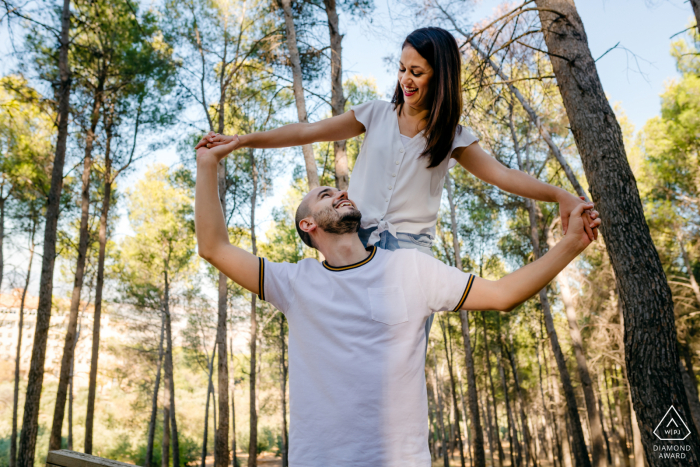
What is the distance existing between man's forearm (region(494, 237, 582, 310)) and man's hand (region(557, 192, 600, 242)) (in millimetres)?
57

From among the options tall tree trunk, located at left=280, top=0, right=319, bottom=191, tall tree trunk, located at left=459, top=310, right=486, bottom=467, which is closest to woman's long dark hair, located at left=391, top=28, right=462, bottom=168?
tall tree trunk, located at left=280, top=0, right=319, bottom=191

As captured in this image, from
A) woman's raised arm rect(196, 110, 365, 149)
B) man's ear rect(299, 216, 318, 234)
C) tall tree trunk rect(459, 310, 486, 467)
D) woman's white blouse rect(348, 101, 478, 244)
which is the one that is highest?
woman's raised arm rect(196, 110, 365, 149)

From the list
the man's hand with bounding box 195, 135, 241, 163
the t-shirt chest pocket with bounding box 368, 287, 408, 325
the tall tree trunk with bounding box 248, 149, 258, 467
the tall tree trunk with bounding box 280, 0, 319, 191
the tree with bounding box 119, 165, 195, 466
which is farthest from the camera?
the tree with bounding box 119, 165, 195, 466

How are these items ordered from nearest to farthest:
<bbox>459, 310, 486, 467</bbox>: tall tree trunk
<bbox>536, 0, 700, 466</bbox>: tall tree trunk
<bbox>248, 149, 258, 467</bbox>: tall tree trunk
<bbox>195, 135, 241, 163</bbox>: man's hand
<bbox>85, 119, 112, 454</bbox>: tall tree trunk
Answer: <bbox>195, 135, 241, 163</bbox>: man's hand → <bbox>536, 0, 700, 466</bbox>: tall tree trunk → <bbox>85, 119, 112, 454</bbox>: tall tree trunk → <bbox>459, 310, 486, 467</bbox>: tall tree trunk → <bbox>248, 149, 258, 467</bbox>: tall tree trunk

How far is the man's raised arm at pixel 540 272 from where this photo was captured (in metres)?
1.21

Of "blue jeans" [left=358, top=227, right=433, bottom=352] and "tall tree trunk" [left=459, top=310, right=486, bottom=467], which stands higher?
"blue jeans" [left=358, top=227, right=433, bottom=352]

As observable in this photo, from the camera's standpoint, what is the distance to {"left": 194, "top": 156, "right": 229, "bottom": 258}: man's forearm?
4.48 feet

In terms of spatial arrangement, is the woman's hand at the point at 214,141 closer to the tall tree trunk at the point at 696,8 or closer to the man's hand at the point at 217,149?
the man's hand at the point at 217,149

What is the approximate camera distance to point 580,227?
4.03 feet

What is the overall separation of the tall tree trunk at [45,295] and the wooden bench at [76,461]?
6.31 meters

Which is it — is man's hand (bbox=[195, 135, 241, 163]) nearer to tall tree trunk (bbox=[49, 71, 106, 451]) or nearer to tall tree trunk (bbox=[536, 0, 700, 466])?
tall tree trunk (bbox=[536, 0, 700, 466])

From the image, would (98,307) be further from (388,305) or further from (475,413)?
(388,305)

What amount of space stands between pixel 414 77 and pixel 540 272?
32.1 inches

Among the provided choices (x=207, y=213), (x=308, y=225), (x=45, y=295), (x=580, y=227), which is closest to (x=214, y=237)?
(x=207, y=213)
